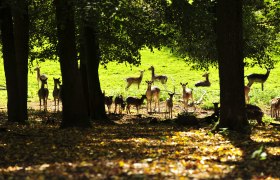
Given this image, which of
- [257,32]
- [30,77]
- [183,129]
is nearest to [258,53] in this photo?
[257,32]

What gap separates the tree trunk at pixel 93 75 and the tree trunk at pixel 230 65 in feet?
24.7

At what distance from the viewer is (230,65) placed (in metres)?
15.6

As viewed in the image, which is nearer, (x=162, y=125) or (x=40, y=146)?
(x=40, y=146)

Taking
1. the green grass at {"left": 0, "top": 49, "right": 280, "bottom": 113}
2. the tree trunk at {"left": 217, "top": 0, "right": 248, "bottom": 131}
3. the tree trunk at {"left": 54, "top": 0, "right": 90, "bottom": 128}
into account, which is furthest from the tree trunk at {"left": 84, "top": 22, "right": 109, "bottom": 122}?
the green grass at {"left": 0, "top": 49, "right": 280, "bottom": 113}

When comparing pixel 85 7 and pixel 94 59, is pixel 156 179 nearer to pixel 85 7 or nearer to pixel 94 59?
pixel 85 7

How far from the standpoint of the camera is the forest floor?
905 centimetres

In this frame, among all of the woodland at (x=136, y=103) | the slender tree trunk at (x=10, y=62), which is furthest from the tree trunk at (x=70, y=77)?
the slender tree trunk at (x=10, y=62)

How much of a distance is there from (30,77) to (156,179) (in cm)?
4838

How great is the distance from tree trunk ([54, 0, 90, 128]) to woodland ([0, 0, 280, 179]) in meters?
0.03

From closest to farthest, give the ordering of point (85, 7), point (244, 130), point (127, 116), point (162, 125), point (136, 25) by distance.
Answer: point (85, 7)
point (244, 130)
point (162, 125)
point (136, 25)
point (127, 116)

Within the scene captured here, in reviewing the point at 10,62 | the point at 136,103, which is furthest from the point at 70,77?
the point at 136,103

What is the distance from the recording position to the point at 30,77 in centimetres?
5516

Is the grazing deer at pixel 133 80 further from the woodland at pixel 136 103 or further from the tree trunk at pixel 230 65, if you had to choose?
the tree trunk at pixel 230 65

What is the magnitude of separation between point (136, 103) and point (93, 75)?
5537 mm
